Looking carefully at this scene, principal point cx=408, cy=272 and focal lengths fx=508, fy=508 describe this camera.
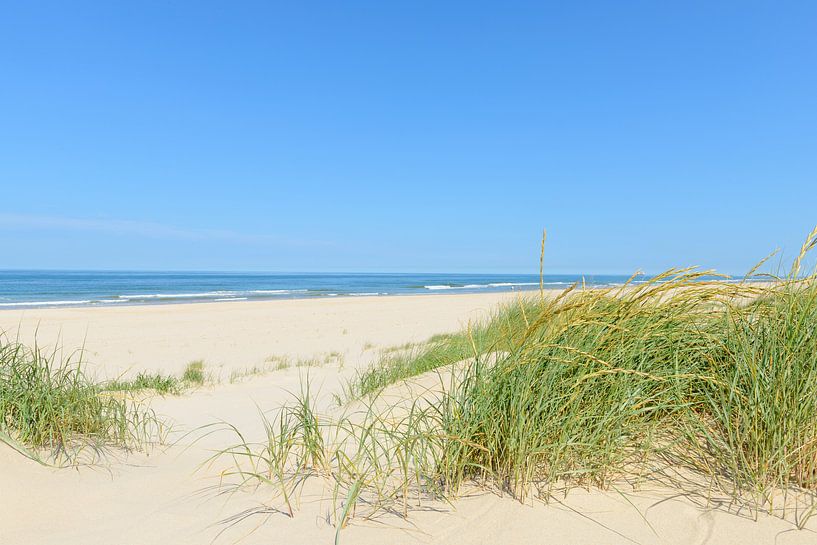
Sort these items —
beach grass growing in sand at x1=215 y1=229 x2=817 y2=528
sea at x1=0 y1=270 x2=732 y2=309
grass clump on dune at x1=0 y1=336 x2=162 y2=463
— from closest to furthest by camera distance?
beach grass growing in sand at x1=215 y1=229 x2=817 y2=528 → grass clump on dune at x1=0 y1=336 x2=162 y2=463 → sea at x1=0 y1=270 x2=732 y2=309

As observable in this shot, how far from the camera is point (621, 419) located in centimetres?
256

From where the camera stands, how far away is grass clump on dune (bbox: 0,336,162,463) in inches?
125

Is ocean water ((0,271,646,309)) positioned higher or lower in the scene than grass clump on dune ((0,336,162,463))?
lower

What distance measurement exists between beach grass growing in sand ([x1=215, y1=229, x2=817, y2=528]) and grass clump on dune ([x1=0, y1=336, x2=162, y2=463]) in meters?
1.35

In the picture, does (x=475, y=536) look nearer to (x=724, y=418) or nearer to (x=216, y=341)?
(x=724, y=418)

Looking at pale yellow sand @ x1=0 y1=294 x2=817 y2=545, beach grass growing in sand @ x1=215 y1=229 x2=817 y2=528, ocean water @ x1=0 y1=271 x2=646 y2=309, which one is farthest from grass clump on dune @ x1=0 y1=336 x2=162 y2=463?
ocean water @ x1=0 y1=271 x2=646 y2=309

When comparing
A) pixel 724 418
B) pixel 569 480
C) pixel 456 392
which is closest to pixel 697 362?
pixel 724 418

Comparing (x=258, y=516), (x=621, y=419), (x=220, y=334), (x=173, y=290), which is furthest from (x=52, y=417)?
(x=173, y=290)

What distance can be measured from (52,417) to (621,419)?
3.45 m

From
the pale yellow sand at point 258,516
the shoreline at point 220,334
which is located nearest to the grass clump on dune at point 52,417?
the pale yellow sand at point 258,516

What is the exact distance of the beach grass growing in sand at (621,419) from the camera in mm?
2365

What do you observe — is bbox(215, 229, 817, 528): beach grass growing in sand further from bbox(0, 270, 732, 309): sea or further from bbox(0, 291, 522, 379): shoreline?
bbox(0, 291, 522, 379): shoreline

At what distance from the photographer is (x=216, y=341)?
1327 centimetres

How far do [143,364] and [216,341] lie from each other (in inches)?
131
